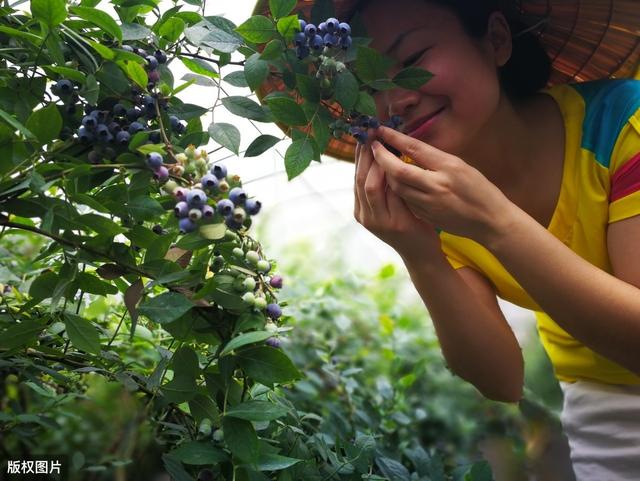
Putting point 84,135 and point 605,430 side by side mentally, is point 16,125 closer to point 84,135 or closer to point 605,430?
point 84,135

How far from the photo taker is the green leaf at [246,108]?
2.37 ft

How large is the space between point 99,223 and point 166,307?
10cm

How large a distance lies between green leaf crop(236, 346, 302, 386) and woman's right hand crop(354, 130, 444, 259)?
364mm

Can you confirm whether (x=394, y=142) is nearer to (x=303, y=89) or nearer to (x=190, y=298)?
(x=303, y=89)

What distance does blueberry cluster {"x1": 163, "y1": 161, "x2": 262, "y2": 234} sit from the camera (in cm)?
59

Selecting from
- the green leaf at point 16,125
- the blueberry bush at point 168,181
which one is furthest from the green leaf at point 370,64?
the green leaf at point 16,125

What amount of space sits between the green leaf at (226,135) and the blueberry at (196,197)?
120 millimetres

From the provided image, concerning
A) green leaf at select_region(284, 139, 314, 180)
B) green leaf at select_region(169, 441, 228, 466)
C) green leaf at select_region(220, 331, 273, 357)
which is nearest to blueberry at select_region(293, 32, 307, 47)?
green leaf at select_region(284, 139, 314, 180)

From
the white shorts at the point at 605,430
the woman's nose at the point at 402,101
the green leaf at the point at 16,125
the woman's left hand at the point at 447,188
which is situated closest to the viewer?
the green leaf at the point at 16,125

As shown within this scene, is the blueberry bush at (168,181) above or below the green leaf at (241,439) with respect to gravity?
above

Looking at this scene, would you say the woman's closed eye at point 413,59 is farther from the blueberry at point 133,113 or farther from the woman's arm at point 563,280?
the blueberry at point 133,113

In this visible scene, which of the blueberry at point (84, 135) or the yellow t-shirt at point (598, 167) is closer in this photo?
the blueberry at point (84, 135)

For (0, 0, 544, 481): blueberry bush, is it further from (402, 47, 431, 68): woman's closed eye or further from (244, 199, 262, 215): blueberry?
(402, 47, 431, 68): woman's closed eye

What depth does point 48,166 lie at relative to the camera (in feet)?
2.00
